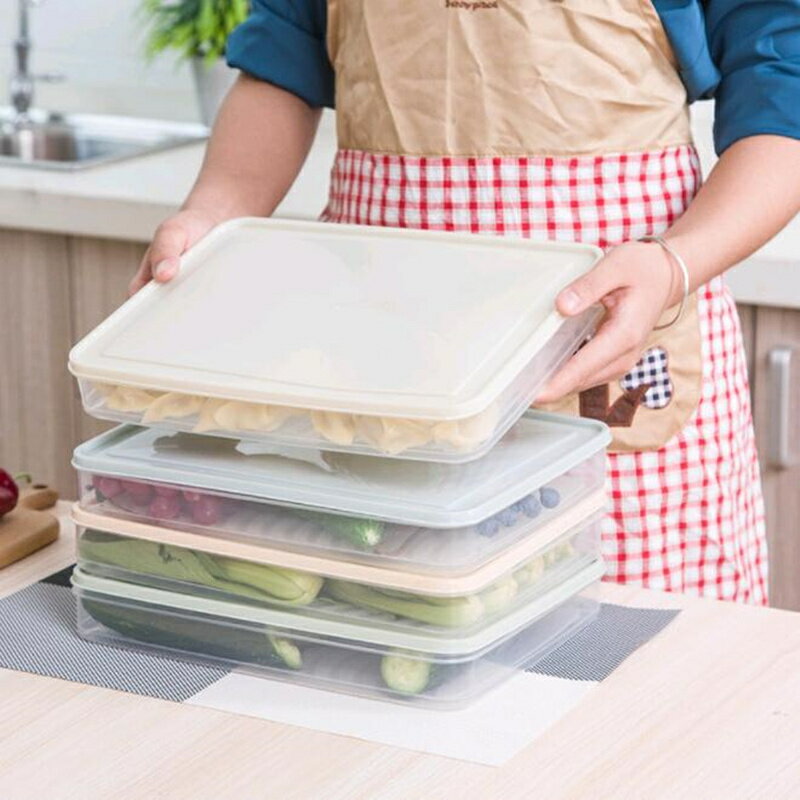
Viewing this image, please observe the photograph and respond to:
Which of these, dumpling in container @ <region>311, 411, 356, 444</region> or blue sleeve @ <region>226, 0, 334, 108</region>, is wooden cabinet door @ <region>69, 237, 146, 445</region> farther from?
dumpling in container @ <region>311, 411, 356, 444</region>

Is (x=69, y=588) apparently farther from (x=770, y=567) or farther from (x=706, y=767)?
(x=770, y=567)

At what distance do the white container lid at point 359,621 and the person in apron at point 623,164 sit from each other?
0.99 ft

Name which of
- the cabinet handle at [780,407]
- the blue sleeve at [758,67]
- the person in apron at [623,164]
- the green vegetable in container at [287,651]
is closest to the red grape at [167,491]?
the green vegetable in container at [287,651]

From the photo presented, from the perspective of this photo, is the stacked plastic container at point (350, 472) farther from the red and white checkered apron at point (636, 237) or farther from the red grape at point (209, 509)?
the red and white checkered apron at point (636, 237)

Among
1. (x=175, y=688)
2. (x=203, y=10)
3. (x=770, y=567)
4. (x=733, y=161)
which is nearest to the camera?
(x=175, y=688)

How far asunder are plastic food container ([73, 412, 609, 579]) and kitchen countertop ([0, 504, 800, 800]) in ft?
0.37

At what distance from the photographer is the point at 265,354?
1051mm

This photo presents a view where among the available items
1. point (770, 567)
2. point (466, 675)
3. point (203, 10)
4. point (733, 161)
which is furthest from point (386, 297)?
point (203, 10)

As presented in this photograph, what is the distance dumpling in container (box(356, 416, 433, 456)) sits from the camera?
38.8 inches

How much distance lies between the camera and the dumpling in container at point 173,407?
3.48ft

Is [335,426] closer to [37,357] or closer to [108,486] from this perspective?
[108,486]

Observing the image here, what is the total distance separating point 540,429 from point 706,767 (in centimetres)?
27

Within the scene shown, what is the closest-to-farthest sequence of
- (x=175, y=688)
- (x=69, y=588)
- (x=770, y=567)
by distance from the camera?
(x=175, y=688), (x=69, y=588), (x=770, y=567)

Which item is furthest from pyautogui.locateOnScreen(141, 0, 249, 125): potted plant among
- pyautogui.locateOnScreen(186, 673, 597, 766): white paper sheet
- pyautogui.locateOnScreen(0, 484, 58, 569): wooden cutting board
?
pyautogui.locateOnScreen(186, 673, 597, 766): white paper sheet
